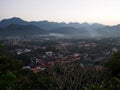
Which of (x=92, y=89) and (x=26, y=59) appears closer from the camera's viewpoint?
(x=92, y=89)

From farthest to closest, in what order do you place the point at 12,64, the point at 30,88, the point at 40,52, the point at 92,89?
1. the point at 40,52
2. the point at 12,64
3. the point at 30,88
4. the point at 92,89

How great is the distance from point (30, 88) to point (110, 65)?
4888mm

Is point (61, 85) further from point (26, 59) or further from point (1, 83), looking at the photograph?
point (26, 59)

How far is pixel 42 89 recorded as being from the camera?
16.2 meters

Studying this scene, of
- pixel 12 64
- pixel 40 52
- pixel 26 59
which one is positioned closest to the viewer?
pixel 12 64

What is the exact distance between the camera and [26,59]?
144ft

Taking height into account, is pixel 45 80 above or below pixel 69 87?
below

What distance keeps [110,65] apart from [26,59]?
27996mm

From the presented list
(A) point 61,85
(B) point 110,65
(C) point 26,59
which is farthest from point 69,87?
(C) point 26,59

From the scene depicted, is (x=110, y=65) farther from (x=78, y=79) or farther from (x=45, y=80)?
(x=78, y=79)

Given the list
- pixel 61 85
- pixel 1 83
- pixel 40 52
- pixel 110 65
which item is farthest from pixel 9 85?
pixel 40 52

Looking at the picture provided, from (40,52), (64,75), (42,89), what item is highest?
(64,75)

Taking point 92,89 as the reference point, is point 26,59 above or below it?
below

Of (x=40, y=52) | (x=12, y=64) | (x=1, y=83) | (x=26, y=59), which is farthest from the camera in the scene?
(x=40, y=52)
